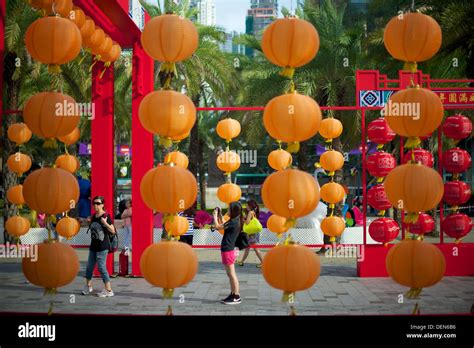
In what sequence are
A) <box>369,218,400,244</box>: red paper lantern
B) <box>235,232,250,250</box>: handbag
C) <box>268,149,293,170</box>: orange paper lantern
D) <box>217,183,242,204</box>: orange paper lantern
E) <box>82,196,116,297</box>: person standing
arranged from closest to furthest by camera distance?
<box>82,196,116,297</box>: person standing < <box>268,149,293,170</box>: orange paper lantern < <box>217,183,242,204</box>: orange paper lantern < <box>369,218,400,244</box>: red paper lantern < <box>235,232,250,250</box>: handbag

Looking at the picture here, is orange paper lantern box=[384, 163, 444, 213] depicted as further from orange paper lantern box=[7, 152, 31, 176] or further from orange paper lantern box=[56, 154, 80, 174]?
orange paper lantern box=[7, 152, 31, 176]

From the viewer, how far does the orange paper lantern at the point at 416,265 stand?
3951 millimetres

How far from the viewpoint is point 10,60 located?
13703 mm

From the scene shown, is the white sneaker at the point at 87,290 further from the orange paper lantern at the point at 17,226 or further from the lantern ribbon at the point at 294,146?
the lantern ribbon at the point at 294,146

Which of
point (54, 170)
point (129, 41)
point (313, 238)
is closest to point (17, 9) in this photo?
point (129, 41)

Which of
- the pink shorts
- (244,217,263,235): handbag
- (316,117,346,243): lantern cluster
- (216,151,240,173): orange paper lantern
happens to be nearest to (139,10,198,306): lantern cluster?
the pink shorts

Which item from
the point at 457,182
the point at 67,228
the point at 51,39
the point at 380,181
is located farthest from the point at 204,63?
the point at 51,39

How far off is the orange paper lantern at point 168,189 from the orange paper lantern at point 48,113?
0.78 metres

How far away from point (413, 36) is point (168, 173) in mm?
2016

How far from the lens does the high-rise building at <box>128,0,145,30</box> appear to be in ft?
27.5

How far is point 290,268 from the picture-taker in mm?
3863

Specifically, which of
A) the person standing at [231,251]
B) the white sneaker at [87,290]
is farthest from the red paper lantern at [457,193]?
the white sneaker at [87,290]

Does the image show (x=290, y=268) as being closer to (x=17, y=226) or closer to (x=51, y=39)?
(x=51, y=39)

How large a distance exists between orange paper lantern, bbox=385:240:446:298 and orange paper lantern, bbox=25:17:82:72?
2.88m
